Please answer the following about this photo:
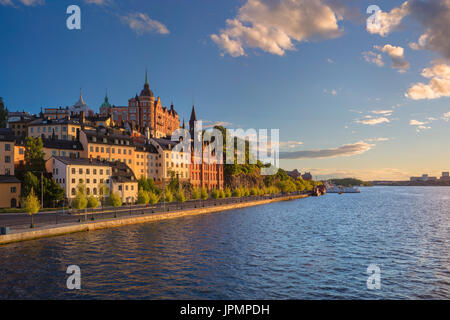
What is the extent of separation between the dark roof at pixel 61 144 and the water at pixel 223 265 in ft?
181

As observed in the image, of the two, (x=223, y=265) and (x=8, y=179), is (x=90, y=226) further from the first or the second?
(x=8, y=179)

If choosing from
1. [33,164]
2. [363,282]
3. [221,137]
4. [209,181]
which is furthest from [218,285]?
[221,137]

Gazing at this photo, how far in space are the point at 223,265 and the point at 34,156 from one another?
236ft

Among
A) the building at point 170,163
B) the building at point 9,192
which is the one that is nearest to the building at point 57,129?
the building at point 170,163

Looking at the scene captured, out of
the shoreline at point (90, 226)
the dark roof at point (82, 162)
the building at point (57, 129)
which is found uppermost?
the building at point (57, 129)

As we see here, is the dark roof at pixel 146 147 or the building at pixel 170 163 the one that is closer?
the dark roof at pixel 146 147

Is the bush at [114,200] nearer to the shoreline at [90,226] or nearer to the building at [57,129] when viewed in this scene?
the shoreline at [90,226]

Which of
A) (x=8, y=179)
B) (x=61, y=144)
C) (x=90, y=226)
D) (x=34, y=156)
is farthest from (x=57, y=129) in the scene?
(x=90, y=226)

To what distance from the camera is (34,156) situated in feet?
288

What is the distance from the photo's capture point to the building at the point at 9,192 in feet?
251

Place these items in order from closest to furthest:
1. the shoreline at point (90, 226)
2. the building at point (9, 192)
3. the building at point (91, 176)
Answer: the shoreline at point (90, 226) < the building at point (9, 192) < the building at point (91, 176)

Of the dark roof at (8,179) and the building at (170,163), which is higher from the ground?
the building at (170,163)

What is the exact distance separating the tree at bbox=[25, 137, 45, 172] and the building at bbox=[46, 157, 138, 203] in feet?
7.18

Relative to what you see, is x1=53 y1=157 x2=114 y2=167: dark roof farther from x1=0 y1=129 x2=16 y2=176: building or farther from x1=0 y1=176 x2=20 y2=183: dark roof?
x1=0 y1=129 x2=16 y2=176: building
